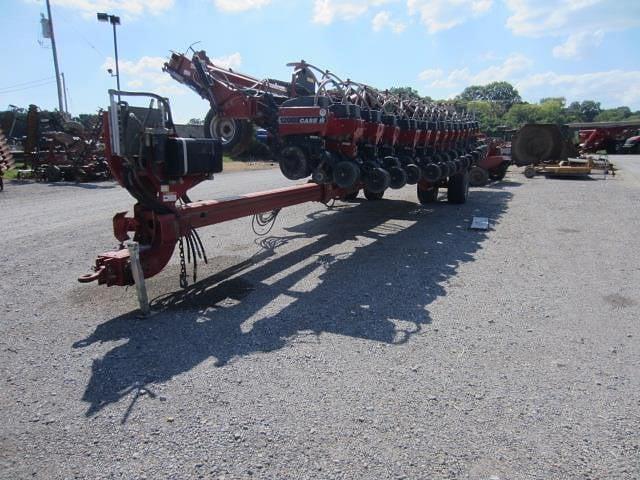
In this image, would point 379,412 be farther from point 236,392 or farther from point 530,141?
point 530,141

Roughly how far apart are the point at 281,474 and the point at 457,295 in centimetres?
313

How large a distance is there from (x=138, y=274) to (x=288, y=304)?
1.45 meters

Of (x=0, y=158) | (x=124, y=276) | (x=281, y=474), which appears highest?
(x=0, y=158)

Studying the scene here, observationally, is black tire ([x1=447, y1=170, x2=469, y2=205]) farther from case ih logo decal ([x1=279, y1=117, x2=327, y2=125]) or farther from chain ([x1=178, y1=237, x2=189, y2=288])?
chain ([x1=178, y1=237, x2=189, y2=288])

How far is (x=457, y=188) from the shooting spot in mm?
11188

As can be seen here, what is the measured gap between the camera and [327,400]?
10.2ft

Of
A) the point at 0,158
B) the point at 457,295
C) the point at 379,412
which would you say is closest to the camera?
the point at 379,412

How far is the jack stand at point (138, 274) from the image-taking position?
4233mm

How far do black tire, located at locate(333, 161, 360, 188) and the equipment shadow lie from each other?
1059 millimetres

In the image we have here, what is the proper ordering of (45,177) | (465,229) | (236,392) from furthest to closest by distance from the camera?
(45,177), (465,229), (236,392)

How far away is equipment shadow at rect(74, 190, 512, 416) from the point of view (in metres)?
3.67

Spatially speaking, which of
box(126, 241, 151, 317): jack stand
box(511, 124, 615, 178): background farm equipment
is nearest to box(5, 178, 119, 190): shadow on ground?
box(126, 241, 151, 317): jack stand

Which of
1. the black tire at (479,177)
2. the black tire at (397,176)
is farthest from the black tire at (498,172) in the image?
the black tire at (397,176)

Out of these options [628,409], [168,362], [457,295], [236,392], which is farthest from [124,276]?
[628,409]
